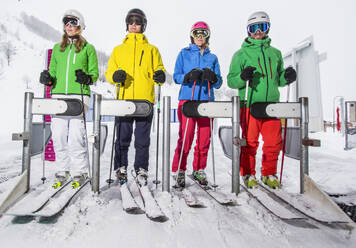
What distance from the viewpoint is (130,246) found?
44.6 inches

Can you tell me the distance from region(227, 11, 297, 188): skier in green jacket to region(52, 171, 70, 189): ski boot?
6.43ft

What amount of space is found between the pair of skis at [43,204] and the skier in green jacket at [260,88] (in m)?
1.76

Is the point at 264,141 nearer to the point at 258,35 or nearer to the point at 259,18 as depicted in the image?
the point at 258,35

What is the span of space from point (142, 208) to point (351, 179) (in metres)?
2.77

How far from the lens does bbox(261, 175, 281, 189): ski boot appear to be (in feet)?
7.06

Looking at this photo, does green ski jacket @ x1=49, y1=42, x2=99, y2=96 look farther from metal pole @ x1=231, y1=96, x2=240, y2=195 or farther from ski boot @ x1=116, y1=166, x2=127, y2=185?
metal pole @ x1=231, y1=96, x2=240, y2=195

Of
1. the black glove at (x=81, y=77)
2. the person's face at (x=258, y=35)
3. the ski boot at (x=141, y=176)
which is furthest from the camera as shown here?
the person's face at (x=258, y=35)

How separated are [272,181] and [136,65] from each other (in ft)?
6.37

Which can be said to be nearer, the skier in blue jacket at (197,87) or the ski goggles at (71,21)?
the ski goggles at (71,21)

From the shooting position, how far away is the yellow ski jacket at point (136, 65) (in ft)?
7.16

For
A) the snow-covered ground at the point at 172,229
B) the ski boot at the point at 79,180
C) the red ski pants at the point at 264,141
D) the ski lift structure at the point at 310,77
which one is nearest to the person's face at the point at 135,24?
the red ski pants at the point at 264,141

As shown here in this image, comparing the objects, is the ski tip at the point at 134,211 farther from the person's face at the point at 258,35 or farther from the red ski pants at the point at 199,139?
the person's face at the point at 258,35

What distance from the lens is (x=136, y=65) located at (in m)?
2.21

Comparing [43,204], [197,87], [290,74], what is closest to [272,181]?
[290,74]
